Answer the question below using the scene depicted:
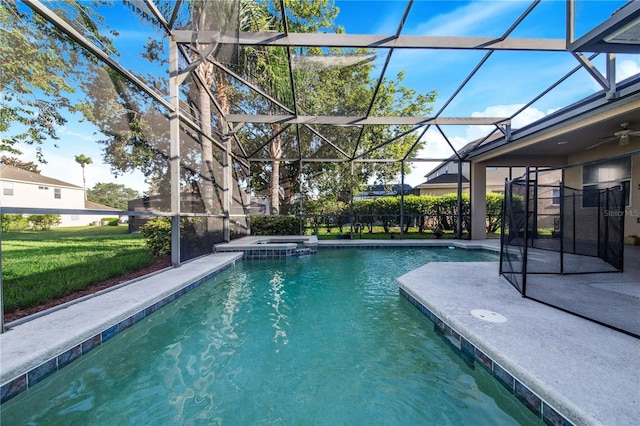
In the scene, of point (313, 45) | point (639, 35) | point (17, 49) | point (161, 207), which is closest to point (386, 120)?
point (313, 45)

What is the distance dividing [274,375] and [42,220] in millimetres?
3576

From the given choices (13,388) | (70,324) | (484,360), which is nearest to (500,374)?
(484,360)

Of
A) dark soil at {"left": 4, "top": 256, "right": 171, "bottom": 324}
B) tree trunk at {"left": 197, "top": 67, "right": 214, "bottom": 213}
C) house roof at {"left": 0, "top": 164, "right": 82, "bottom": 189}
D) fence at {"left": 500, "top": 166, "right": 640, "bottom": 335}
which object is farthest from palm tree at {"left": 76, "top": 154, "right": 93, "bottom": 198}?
fence at {"left": 500, "top": 166, "right": 640, "bottom": 335}

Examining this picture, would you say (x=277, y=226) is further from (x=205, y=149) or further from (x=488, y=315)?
(x=488, y=315)

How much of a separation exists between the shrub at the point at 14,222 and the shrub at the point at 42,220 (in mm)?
63

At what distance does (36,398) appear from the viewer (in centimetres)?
206

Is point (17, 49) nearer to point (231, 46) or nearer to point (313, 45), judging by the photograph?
point (231, 46)

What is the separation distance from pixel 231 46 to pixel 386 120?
463 centimetres

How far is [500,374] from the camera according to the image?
7.23ft

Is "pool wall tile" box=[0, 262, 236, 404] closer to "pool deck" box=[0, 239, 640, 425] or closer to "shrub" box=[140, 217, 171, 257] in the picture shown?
"pool deck" box=[0, 239, 640, 425]

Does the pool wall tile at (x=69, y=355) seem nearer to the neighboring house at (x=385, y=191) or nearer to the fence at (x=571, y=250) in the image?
the fence at (x=571, y=250)

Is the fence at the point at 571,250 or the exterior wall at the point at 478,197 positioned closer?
the fence at the point at 571,250

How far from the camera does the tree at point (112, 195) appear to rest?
12.2ft

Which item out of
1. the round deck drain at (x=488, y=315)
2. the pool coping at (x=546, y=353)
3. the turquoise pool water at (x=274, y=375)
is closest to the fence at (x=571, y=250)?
the pool coping at (x=546, y=353)
